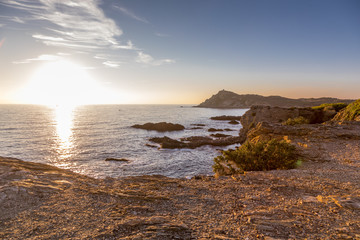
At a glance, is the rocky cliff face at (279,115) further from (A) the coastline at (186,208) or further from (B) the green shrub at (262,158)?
(A) the coastline at (186,208)

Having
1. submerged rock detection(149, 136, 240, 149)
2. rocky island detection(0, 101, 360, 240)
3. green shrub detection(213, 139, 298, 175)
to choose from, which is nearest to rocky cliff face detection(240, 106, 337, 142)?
submerged rock detection(149, 136, 240, 149)

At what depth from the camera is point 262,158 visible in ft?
41.2

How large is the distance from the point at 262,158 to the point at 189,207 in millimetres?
8186

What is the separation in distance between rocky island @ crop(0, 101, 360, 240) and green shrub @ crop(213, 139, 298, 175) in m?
1.66

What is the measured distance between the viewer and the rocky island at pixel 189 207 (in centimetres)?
477

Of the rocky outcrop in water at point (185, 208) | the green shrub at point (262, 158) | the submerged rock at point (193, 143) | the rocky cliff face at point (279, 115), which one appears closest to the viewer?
the rocky outcrop in water at point (185, 208)

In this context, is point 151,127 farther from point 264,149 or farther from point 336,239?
point 336,239

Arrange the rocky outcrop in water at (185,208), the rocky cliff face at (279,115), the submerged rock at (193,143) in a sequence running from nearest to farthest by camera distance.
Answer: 1. the rocky outcrop in water at (185,208)
2. the rocky cliff face at (279,115)
3. the submerged rock at (193,143)

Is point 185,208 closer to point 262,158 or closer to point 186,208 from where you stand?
point 186,208

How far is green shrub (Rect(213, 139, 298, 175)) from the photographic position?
12.0 meters

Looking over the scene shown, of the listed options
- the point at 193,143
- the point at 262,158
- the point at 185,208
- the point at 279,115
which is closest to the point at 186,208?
the point at 185,208

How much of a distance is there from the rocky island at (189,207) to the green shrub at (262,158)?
166 centimetres

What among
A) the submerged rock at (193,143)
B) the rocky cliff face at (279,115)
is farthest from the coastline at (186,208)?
the submerged rock at (193,143)

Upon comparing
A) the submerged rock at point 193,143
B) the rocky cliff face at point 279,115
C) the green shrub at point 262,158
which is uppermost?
the rocky cliff face at point 279,115
